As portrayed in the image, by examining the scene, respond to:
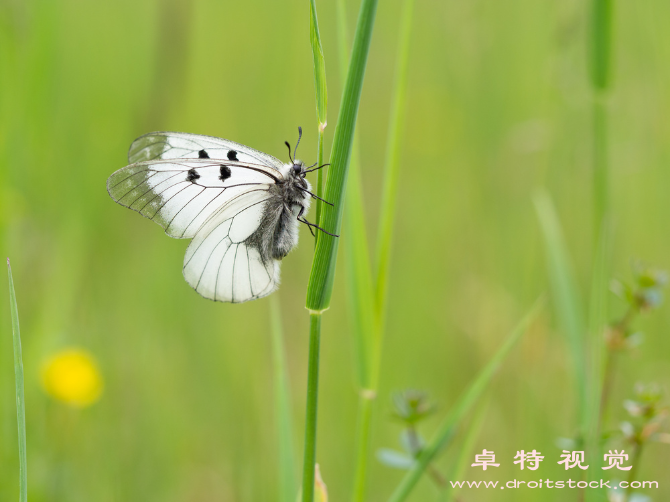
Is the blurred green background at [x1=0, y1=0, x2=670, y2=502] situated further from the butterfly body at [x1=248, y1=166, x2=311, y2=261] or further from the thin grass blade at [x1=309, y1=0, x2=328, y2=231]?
the thin grass blade at [x1=309, y1=0, x2=328, y2=231]

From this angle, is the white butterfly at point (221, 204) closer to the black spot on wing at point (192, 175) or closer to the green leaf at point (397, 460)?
the black spot on wing at point (192, 175)

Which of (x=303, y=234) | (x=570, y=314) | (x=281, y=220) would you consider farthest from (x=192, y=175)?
(x=303, y=234)

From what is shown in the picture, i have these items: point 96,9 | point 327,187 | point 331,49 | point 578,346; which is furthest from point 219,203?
point 96,9

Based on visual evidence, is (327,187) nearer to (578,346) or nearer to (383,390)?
(578,346)

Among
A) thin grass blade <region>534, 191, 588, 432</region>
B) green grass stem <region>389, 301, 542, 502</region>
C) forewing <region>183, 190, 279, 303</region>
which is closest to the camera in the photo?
green grass stem <region>389, 301, 542, 502</region>

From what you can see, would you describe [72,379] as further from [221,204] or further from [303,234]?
[303,234]

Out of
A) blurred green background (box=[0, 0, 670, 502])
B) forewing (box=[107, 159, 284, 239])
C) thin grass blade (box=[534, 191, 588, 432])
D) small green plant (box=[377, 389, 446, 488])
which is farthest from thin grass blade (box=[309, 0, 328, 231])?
blurred green background (box=[0, 0, 670, 502])
